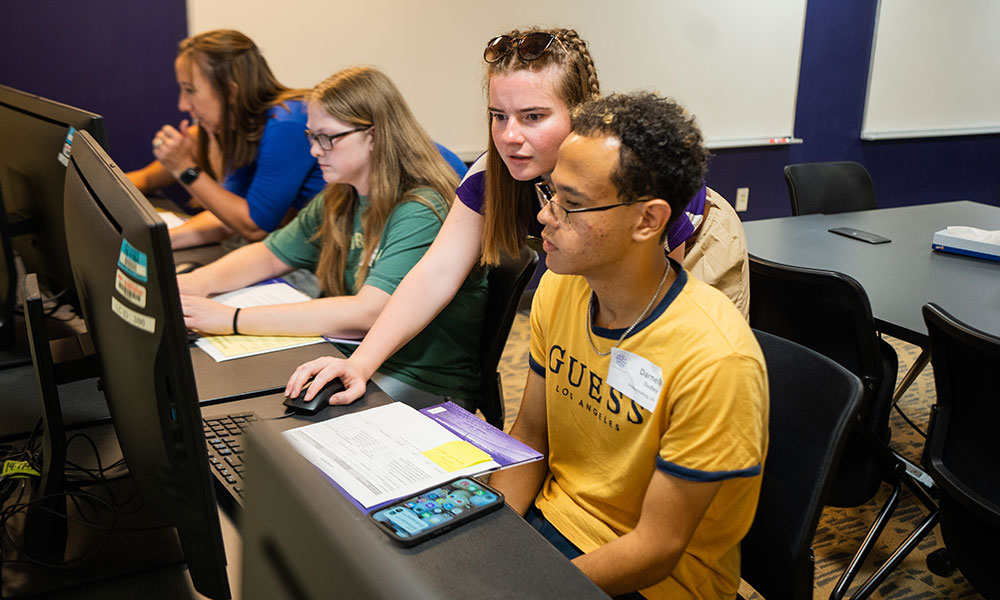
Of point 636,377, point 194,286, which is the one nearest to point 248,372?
point 194,286

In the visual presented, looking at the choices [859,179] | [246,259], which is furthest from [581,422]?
[859,179]

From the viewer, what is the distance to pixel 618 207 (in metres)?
1.06

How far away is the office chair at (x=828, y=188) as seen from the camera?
10.1 feet

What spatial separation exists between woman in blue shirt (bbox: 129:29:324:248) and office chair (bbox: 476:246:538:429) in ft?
3.05

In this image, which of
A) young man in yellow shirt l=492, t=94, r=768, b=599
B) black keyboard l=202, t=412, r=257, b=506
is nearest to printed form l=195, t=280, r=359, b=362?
black keyboard l=202, t=412, r=257, b=506

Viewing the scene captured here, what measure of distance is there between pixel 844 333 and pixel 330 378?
1.14 m

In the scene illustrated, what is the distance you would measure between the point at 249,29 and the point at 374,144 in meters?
1.74

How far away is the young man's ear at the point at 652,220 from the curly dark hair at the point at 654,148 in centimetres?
1

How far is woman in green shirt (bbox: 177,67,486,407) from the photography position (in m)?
1.61

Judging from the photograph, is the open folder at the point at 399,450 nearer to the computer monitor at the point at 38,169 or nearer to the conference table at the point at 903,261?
the computer monitor at the point at 38,169

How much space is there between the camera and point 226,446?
113 cm

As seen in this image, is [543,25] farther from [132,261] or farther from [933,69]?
[132,261]

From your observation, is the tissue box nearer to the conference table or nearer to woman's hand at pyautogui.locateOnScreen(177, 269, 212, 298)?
the conference table

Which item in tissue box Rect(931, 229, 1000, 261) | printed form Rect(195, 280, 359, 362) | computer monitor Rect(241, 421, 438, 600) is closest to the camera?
computer monitor Rect(241, 421, 438, 600)
